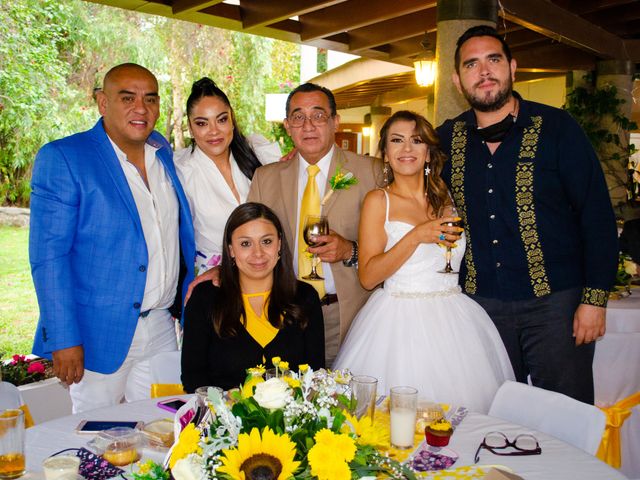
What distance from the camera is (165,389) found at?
2.81 meters

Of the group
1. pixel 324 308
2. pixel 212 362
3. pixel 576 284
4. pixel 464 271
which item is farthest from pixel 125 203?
pixel 576 284

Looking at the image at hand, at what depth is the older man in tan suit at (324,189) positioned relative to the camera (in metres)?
3.29

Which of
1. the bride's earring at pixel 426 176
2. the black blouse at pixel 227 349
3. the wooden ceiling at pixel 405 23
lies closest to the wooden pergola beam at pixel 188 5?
the wooden ceiling at pixel 405 23

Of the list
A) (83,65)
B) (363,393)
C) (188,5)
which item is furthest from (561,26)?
(83,65)

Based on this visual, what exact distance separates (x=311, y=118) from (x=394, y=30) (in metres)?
5.78

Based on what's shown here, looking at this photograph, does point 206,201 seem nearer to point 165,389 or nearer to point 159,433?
point 165,389

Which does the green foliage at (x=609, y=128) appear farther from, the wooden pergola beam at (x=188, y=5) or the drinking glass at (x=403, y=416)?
the drinking glass at (x=403, y=416)

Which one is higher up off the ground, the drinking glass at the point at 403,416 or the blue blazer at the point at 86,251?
the blue blazer at the point at 86,251

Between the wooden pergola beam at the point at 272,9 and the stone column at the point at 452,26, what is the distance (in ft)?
5.00

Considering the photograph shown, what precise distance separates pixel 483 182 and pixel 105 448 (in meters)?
2.05

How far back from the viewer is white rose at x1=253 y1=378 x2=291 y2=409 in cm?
133

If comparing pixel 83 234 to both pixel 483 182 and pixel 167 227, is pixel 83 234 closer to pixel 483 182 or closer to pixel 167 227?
pixel 167 227

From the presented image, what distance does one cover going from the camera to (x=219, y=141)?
3.47 meters

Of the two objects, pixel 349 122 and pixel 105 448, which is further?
pixel 349 122
